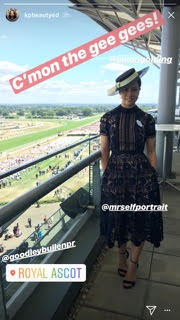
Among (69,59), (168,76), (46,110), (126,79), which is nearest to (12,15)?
(69,59)

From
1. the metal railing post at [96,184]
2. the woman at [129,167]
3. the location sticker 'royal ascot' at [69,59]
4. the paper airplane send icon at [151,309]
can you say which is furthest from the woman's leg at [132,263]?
the location sticker 'royal ascot' at [69,59]

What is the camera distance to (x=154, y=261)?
92.4 inches

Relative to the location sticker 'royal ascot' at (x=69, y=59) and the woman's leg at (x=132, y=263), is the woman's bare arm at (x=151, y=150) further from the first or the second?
the location sticker 'royal ascot' at (x=69, y=59)

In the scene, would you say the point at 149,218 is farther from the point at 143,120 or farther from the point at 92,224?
the point at 92,224

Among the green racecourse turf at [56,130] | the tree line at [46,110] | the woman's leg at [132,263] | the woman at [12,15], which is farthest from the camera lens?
the woman at [12,15]

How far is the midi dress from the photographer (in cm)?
173

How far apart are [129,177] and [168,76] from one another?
3.18m

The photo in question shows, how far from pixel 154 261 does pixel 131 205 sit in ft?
2.57

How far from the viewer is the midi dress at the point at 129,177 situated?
173 centimetres

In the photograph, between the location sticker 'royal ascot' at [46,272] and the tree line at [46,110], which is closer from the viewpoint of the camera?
the location sticker 'royal ascot' at [46,272]

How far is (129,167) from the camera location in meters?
1.75

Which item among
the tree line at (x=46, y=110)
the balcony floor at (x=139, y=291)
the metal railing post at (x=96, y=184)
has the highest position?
the tree line at (x=46, y=110)

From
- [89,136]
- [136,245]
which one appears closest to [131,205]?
[136,245]

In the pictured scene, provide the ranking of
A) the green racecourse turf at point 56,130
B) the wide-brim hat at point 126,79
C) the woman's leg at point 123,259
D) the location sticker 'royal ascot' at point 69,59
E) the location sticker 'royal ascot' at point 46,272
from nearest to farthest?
the location sticker 'royal ascot' at point 46,272, the wide-brim hat at point 126,79, the woman's leg at point 123,259, the green racecourse turf at point 56,130, the location sticker 'royal ascot' at point 69,59
